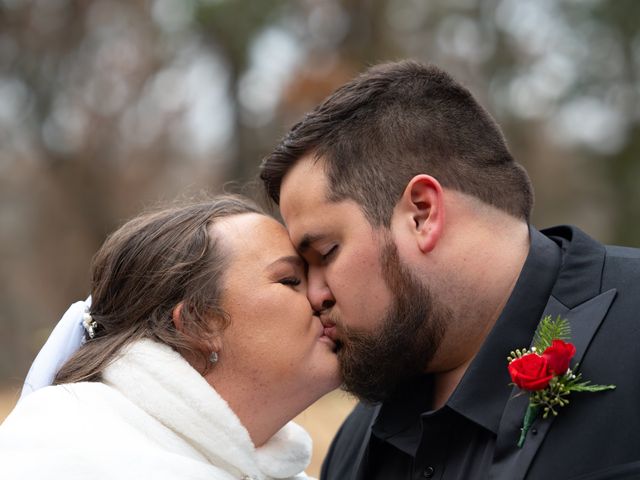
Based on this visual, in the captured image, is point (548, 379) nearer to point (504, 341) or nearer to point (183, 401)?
point (504, 341)

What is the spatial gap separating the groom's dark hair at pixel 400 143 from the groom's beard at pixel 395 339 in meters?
0.24

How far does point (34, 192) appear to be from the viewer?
18.4m

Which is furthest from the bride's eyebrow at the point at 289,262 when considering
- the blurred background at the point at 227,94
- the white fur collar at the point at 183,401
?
the blurred background at the point at 227,94

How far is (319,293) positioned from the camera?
3.44m

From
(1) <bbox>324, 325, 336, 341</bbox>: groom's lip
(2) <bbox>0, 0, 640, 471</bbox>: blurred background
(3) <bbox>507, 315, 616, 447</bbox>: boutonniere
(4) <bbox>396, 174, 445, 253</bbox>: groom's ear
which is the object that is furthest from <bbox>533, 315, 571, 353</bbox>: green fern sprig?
(2) <bbox>0, 0, 640, 471</bbox>: blurred background

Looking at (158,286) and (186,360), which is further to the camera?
(158,286)

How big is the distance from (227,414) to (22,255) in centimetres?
1767

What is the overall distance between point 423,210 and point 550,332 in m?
0.68

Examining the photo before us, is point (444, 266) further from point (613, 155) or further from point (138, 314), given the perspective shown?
point (613, 155)

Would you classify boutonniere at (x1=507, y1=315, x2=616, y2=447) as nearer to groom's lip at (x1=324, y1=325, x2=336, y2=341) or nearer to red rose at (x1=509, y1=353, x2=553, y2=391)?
red rose at (x1=509, y1=353, x2=553, y2=391)

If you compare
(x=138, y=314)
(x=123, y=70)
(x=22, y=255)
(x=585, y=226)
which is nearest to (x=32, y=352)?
(x=22, y=255)

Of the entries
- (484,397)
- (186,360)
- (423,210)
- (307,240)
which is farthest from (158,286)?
(484,397)

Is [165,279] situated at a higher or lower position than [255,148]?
higher

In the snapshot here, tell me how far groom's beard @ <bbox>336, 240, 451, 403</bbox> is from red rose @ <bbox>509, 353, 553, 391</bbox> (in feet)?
1.46
